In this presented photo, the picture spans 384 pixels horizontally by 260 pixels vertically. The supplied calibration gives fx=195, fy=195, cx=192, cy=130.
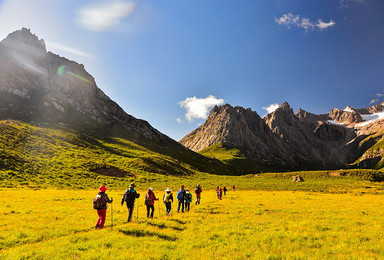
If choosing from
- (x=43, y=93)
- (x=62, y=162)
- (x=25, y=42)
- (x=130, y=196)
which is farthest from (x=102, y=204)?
(x=25, y=42)

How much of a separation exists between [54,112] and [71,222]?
16247cm

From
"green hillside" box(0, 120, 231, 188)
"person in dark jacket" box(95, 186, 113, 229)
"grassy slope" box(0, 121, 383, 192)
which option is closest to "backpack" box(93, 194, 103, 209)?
"person in dark jacket" box(95, 186, 113, 229)

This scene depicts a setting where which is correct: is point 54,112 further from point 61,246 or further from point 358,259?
point 358,259

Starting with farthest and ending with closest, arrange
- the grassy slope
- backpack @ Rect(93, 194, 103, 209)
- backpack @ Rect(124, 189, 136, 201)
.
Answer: the grassy slope → backpack @ Rect(124, 189, 136, 201) → backpack @ Rect(93, 194, 103, 209)

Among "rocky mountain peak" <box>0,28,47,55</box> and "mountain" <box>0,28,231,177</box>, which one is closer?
"mountain" <box>0,28,231,177</box>

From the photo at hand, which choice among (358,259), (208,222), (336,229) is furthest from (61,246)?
(336,229)

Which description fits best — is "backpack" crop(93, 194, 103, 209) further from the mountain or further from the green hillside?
the mountain

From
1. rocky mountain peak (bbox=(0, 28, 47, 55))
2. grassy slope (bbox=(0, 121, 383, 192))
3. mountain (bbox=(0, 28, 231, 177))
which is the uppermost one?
rocky mountain peak (bbox=(0, 28, 47, 55))

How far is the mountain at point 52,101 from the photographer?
13688 cm

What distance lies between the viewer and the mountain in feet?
449

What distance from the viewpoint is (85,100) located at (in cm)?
18800

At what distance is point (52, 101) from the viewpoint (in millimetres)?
155625

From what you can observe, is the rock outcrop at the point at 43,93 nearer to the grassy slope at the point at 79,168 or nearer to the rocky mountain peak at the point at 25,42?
the rocky mountain peak at the point at 25,42

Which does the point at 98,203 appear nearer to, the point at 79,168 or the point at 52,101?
the point at 79,168
